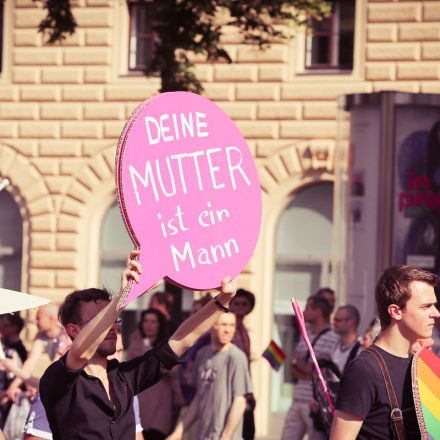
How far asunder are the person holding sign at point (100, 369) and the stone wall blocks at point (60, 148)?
14.7 metres

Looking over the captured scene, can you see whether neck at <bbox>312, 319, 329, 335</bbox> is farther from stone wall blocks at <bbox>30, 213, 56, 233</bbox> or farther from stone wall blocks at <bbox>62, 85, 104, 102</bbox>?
stone wall blocks at <bbox>62, 85, 104, 102</bbox>

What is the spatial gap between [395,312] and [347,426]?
17.7 inches

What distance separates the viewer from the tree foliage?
1544 cm

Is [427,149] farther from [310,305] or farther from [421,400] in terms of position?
[421,400]

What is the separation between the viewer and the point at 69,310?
5828mm

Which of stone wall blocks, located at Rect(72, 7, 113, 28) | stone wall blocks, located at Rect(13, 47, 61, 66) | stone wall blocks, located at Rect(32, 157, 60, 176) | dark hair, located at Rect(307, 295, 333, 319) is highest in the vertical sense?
stone wall blocks, located at Rect(72, 7, 113, 28)

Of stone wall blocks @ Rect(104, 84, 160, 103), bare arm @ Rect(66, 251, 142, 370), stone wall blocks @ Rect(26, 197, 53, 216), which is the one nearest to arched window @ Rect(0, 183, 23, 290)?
stone wall blocks @ Rect(26, 197, 53, 216)

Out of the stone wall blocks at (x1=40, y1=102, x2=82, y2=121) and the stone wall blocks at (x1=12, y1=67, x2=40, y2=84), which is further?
the stone wall blocks at (x1=12, y1=67, x2=40, y2=84)

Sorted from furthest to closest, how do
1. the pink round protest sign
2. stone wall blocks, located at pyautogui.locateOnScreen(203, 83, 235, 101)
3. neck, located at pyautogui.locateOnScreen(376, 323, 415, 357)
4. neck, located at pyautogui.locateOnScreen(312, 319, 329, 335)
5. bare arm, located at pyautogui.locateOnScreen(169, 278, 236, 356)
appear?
stone wall blocks, located at pyautogui.locateOnScreen(203, 83, 235, 101)
neck, located at pyautogui.locateOnScreen(312, 319, 329, 335)
bare arm, located at pyautogui.locateOnScreen(169, 278, 236, 356)
neck, located at pyautogui.locateOnScreen(376, 323, 415, 357)
the pink round protest sign

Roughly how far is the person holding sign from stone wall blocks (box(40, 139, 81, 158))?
14726 mm

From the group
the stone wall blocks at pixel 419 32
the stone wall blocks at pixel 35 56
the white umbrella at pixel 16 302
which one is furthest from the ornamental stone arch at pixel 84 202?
the white umbrella at pixel 16 302

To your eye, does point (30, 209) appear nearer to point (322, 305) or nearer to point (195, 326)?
point (322, 305)

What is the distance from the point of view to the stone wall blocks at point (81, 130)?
67.0ft

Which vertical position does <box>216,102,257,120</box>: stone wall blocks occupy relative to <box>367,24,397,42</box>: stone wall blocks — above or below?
below
